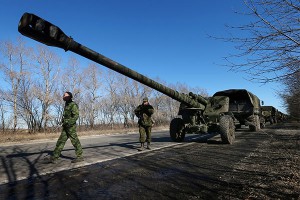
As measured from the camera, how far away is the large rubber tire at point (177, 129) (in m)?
13.9

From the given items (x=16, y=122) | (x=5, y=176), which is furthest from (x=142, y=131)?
(x=16, y=122)

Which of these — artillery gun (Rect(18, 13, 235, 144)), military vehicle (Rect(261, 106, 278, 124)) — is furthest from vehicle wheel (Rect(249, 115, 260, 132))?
military vehicle (Rect(261, 106, 278, 124))

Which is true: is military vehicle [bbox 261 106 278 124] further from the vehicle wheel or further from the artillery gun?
the artillery gun

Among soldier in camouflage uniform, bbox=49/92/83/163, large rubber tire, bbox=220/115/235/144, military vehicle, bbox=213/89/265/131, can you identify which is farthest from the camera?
military vehicle, bbox=213/89/265/131

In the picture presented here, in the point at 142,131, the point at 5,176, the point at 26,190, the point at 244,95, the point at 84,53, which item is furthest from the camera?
the point at 244,95

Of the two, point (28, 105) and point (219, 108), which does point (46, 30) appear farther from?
point (28, 105)

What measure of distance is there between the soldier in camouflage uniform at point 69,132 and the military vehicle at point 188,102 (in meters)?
1.60

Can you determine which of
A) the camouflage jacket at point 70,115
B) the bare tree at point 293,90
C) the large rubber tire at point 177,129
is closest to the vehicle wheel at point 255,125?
the bare tree at point 293,90

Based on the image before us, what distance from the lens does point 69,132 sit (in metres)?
8.04

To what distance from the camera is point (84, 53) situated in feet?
22.1

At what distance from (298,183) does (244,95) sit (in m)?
14.1

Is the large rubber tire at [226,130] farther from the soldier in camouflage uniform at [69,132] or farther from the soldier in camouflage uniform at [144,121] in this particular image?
the soldier in camouflage uniform at [69,132]

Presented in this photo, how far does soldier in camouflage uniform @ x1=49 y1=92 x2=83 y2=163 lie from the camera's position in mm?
7887

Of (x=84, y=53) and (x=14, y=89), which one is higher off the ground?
(x=14, y=89)
